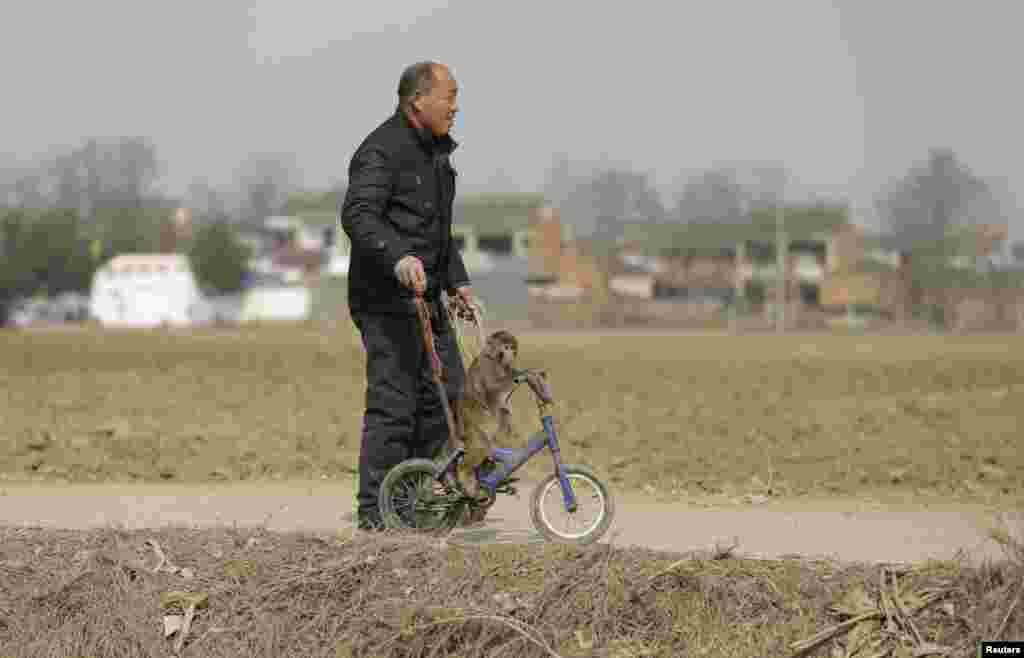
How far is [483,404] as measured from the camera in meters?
6.66

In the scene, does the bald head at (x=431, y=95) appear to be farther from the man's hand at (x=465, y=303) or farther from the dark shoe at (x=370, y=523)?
the dark shoe at (x=370, y=523)

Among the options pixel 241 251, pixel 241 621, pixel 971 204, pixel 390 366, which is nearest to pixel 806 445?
pixel 390 366

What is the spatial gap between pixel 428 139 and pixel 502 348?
3.32 ft

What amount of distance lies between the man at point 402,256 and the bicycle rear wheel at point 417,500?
5.2 inches

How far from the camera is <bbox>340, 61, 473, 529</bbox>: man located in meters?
6.66

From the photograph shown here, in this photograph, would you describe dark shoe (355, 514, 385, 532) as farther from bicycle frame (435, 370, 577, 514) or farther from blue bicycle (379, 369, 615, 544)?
bicycle frame (435, 370, 577, 514)

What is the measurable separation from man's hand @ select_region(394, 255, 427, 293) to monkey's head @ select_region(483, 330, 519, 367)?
40 cm

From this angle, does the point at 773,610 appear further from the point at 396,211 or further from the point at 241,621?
the point at 396,211

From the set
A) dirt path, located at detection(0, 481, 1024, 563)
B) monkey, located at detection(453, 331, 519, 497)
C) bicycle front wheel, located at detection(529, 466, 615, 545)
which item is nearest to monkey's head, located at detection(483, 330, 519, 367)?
monkey, located at detection(453, 331, 519, 497)

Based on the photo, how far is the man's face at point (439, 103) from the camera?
6668mm

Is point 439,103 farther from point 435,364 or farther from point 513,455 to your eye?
point 513,455

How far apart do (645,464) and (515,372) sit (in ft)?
17.9

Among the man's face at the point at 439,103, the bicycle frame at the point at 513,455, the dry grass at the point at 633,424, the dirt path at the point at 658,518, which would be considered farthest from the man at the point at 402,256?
the dry grass at the point at 633,424

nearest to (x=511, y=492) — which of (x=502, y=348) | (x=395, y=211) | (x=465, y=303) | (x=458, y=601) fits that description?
(x=502, y=348)
